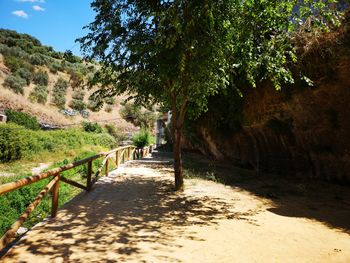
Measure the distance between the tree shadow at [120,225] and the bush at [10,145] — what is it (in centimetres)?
1057

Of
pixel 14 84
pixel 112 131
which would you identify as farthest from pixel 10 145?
pixel 112 131

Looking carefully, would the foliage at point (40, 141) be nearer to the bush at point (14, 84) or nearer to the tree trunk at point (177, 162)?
the tree trunk at point (177, 162)

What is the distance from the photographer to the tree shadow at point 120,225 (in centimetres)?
489

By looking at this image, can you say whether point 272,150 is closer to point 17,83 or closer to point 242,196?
point 242,196

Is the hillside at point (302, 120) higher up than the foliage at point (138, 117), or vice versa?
the foliage at point (138, 117)

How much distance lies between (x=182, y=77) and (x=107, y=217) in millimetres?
4891

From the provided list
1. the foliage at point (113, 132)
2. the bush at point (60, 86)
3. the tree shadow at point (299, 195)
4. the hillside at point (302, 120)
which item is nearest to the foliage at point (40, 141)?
the foliage at point (113, 132)

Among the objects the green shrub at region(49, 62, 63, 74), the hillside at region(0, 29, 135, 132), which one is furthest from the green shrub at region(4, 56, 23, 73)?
the green shrub at region(49, 62, 63, 74)

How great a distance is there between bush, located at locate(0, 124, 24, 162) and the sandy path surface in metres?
11.7

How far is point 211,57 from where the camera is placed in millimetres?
8648

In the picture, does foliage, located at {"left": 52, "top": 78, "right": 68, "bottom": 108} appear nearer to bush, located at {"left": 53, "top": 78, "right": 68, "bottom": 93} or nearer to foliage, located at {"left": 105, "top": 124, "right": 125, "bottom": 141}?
bush, located at {"left": 53, "top": 78, "right": 68, "bottom": 93}

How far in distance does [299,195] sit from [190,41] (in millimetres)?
6384

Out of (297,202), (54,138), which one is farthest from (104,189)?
(54,138)

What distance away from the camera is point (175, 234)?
6090 mm
